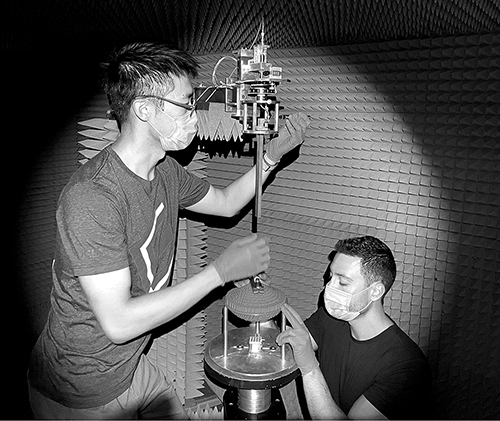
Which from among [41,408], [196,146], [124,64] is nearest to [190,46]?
[196,146]

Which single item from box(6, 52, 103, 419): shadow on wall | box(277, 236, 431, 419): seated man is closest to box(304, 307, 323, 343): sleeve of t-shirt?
box(277, 236, 431, 419): seated man

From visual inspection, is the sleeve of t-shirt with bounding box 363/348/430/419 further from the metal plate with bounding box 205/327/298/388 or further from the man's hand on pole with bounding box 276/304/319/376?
the metal plate with bounding box 205/327/298/388

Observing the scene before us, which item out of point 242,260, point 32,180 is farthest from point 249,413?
point 32,180

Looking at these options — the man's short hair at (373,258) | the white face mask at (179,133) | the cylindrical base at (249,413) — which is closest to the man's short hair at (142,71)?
the white face mask at (179,133)

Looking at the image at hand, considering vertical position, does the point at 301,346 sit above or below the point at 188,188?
below

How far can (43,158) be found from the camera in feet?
13.6

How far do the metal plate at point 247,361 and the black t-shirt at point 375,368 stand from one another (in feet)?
0.64

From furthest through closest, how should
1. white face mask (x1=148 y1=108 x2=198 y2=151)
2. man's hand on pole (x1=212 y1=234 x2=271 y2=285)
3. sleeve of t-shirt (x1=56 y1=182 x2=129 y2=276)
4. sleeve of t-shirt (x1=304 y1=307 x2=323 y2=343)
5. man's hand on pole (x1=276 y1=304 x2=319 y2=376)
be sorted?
sleeve of t-shirt (x1=304 y1=307 x2=323 y2=343) → man's hand on pole (x1=276 y1=304 x2=319 y2=376) → white face mask (x1=148 y1=108 x2=198 y2=151) → man's hand on pole (x1=212 y1=234 x2=271 y2=285) → sleeve of t-shirt (x1=56 y1=182 x2=129 y2=276)

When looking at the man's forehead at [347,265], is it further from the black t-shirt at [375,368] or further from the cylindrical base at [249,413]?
the cylindrical base at [249,413]

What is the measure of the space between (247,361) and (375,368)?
55cm

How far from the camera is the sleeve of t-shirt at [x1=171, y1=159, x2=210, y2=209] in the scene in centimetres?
235

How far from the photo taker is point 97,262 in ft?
5.63

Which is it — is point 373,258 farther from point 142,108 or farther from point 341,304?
point 142,108

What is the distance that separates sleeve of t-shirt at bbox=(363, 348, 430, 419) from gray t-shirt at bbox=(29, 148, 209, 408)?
0.96 meters
